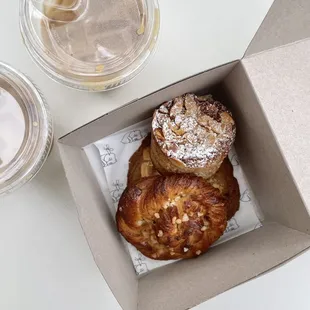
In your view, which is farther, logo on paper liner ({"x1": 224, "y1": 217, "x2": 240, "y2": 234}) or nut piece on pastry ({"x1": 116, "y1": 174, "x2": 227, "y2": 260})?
logo on paper liner ({"x1": 224, "y1": 217, "x2": 240, "y2": 234})

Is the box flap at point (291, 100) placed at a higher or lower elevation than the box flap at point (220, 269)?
higher

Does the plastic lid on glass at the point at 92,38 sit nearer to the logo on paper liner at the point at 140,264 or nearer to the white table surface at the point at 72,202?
the white table surface at the point at 72,202

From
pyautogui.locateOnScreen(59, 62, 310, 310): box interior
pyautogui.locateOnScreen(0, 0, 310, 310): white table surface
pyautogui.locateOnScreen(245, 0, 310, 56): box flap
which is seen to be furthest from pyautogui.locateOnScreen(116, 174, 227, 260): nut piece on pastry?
pyautogui.locateOnScreen(245, 0, 310, 56): box flap

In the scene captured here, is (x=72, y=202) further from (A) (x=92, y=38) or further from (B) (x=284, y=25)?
(B) (x=284, y=25)

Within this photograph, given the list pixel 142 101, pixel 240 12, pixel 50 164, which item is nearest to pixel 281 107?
pixel 142 101

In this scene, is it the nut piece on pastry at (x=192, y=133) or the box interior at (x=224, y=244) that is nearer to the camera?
the box interior at (x=224, y=244)

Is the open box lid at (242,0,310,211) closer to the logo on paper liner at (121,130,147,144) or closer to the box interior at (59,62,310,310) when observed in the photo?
the box interior at (59,62,310,310)

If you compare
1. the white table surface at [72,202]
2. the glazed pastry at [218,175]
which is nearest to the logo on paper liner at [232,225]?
the glazed pastry at [218,175]
